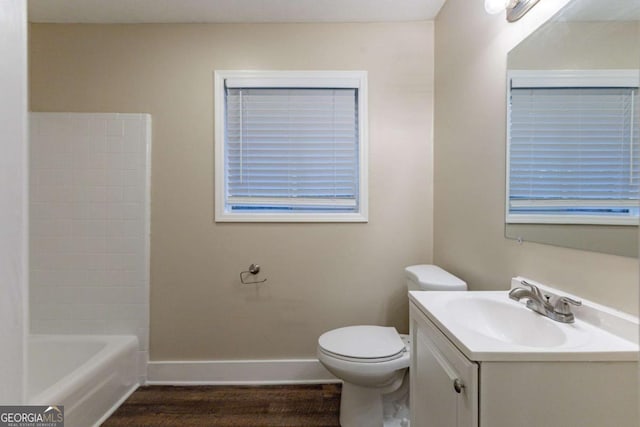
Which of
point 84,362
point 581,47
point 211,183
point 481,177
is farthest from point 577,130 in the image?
point 84,362

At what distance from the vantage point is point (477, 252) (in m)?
1.46

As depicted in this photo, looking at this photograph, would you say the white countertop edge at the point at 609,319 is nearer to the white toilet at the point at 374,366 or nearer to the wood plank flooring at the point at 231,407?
the white toilet at the point at 374,366

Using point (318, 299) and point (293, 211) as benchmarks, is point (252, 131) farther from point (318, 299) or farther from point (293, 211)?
point (318, 299)

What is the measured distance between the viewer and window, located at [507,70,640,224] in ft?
2.52

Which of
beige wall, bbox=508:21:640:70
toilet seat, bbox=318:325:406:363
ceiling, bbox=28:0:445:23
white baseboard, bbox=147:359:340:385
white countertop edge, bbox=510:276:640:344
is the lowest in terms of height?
white baseboard, bbox=147:359:340:385

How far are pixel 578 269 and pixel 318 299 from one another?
4.66 ft

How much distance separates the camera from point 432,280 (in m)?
1.53

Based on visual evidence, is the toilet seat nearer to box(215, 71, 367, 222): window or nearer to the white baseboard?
the white baseboard

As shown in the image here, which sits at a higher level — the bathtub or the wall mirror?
the wall mirror

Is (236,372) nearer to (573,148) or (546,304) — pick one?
(546,304)

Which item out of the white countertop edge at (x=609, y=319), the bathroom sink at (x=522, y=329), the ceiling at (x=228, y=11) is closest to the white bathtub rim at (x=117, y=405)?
the bathroom sink at (x=522, y=329)

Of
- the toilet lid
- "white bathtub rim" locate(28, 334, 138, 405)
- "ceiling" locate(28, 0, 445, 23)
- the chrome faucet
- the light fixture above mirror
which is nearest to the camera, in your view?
the chrome faucet

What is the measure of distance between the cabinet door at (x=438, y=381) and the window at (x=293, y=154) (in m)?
1.01

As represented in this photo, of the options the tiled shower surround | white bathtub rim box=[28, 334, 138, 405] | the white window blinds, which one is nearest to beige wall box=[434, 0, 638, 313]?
the white window blinds
